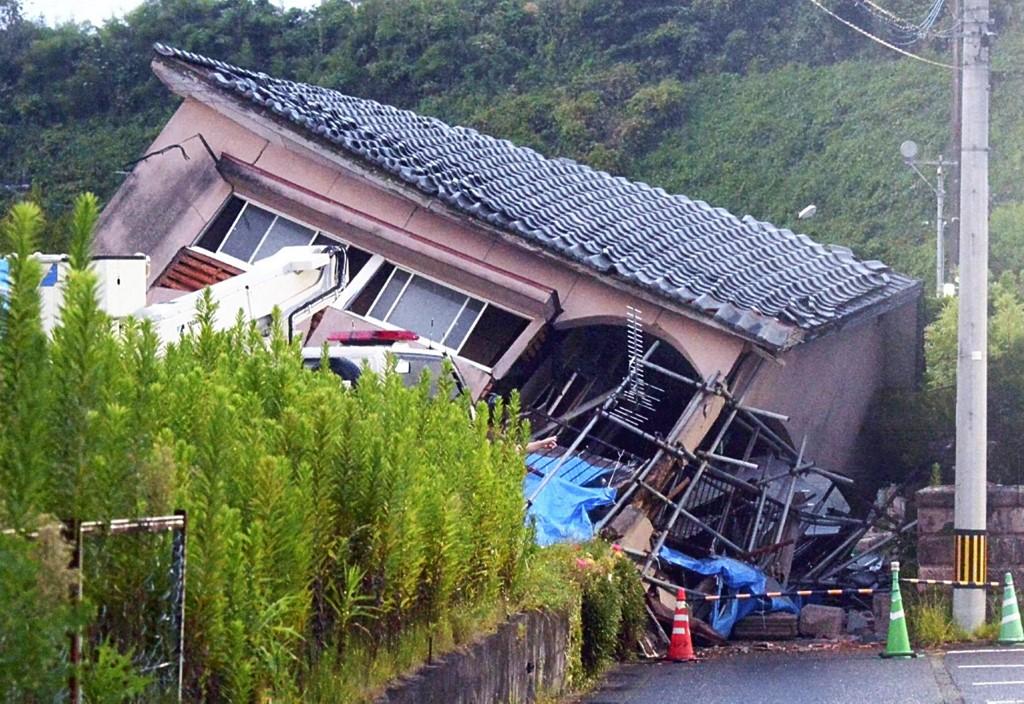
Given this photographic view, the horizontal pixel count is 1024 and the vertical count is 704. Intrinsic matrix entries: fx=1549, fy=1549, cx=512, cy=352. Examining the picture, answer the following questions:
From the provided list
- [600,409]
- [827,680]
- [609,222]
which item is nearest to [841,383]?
[609,222]

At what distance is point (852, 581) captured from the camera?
21578mm

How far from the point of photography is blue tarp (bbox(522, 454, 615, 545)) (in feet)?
56.1

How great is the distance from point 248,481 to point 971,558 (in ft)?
41.3

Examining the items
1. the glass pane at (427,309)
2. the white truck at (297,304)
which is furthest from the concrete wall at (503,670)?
the glass pane at (427,309)

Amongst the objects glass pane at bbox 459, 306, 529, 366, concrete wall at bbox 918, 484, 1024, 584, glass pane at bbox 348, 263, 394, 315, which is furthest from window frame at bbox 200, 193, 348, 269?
concrete wall at bbox 918, 484, 1024, 584

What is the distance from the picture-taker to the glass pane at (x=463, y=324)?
2056cm

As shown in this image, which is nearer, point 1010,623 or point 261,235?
point 1010,623

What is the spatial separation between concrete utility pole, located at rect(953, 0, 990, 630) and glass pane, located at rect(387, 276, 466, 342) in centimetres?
666

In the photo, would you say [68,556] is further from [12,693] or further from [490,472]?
[490,472]

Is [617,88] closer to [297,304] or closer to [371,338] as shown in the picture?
[371,338]

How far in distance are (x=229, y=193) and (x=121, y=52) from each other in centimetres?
2485

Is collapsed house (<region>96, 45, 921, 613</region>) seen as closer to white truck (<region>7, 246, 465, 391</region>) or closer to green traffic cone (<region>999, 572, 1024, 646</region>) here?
white truck (<region>7, 246, 465, 391</region>)

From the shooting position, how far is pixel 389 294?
20.8m

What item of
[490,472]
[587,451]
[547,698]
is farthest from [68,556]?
[587,451]
